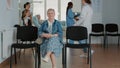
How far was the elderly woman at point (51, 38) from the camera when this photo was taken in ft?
17.4

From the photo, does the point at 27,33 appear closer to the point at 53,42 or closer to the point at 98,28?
the point at 53,42

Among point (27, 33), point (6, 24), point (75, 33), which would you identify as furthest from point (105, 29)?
point (6, 24)

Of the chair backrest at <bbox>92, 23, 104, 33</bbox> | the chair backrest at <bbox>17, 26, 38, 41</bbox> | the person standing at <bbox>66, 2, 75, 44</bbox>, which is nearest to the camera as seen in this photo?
the chair backrest at <bbox>17, 26, 38, 41</bbox>

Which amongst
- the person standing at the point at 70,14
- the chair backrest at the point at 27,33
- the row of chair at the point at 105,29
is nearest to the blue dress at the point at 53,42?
the chair backrest at the point at 27,33

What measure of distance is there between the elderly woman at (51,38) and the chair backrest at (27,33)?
0.61 m

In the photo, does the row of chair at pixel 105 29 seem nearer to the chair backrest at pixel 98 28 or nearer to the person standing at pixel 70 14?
the chair backrest at pixel 98 28

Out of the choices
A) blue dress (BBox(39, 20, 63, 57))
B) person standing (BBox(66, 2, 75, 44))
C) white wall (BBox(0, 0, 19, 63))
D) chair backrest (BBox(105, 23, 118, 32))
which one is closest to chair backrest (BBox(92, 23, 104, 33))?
chair backrest (BBox(105, 23, 118, 32))

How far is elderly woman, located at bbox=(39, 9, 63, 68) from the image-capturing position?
530 cm

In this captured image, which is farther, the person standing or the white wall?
the person standing

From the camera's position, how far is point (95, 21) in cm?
995

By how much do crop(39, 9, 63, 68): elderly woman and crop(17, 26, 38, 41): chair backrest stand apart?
61cm

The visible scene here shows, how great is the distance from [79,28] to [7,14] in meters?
1.83

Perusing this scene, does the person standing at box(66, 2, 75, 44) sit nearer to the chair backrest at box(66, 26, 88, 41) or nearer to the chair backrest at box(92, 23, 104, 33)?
the chair backrest at box(92, 23, 104, 33)

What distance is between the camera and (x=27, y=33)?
6113 mm
